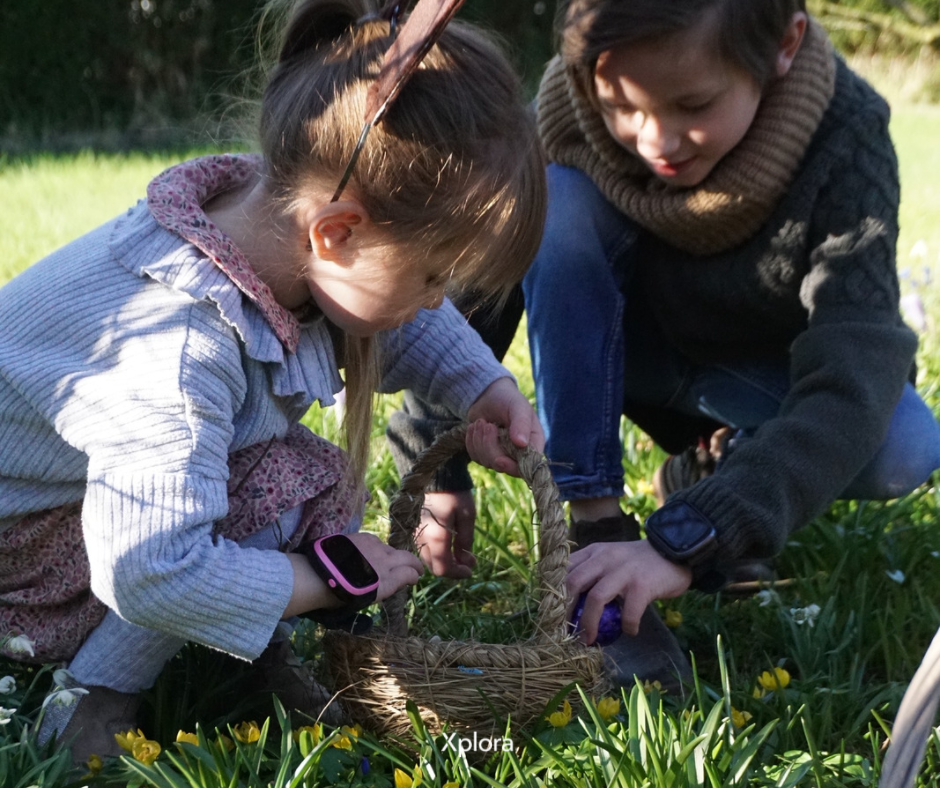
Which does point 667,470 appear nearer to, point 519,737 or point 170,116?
point 519,737

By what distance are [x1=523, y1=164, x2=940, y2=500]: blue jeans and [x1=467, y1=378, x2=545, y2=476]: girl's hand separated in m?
0.28

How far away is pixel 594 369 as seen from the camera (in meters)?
2.16

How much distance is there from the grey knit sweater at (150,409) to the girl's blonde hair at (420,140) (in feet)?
0.70

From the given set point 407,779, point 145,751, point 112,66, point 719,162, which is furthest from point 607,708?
point 112,66

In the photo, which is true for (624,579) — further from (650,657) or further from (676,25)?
(676,25)

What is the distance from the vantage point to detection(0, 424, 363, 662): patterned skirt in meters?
1.63

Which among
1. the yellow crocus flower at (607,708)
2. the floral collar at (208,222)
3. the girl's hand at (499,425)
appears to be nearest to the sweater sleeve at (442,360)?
the girl's hand at (499,425)

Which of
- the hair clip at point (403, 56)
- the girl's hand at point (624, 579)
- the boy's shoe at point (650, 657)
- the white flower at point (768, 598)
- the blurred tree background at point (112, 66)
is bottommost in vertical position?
the blurred tree background at point (112, 66)

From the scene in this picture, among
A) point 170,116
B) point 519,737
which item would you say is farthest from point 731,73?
point 170,116

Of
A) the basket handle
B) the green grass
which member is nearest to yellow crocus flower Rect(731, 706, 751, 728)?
the green grass

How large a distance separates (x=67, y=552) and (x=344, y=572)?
0.43m

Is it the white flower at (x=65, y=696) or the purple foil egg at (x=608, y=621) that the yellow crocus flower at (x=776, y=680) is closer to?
the purple foil egg at (x=608, y=621)

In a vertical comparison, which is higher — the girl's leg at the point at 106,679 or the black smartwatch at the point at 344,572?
the black smartwatch at the point at 344,572

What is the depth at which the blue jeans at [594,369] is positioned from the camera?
6.88ft
